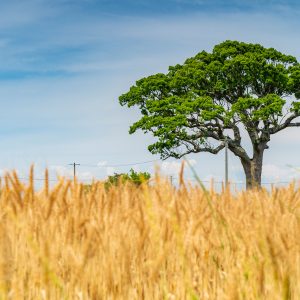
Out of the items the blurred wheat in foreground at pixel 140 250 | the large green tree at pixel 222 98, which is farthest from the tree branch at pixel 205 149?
the blurred wheat in foreground at pixel 140 250

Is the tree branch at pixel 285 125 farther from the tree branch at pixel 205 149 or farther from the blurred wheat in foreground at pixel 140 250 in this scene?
the blurred wheat in foreground at pixel 140 250

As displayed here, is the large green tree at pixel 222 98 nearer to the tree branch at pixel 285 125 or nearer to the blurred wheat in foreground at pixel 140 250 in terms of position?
the tree branch at pixel 285 125

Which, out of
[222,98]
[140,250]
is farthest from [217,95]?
[140,250]

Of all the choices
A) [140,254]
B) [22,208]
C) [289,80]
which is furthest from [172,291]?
[289,80]

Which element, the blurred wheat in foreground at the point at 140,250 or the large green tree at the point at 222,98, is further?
the large green tree at the point at 222,98

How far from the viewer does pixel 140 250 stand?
2.92 m

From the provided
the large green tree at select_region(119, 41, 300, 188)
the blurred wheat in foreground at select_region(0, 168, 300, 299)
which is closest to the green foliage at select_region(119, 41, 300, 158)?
the large green tree at select_region(119, 41, 300, 188)

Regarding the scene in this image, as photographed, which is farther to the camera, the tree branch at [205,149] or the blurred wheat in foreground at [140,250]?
the tree branch at [205,149]

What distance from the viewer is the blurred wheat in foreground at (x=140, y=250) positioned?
9.11 feet

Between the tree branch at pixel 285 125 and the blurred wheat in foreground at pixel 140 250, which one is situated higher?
the tree branch at pixel 285 125

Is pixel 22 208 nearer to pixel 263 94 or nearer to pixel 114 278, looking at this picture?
pixel 114 278

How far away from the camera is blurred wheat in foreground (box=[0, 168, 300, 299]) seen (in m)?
2.78

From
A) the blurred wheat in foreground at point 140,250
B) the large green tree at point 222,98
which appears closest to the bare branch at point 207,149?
the large green tree at point 222,98

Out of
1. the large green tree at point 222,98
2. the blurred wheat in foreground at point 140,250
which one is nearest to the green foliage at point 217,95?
the large green tree at point 222,98
